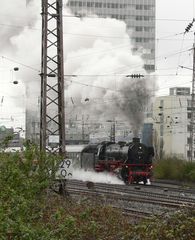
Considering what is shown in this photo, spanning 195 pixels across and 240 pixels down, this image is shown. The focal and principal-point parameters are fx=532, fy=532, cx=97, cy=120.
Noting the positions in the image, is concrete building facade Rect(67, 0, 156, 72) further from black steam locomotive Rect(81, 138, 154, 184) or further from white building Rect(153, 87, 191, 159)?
black steam locomotive Rect(81, 138, 154, 184)

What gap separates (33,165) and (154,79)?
36772mm

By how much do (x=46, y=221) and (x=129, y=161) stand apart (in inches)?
728

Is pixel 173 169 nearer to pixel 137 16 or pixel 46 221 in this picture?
pixel 46 221

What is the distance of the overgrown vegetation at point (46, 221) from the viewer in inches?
221

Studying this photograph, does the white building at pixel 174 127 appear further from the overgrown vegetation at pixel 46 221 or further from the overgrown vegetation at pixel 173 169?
the overgrown vegetation at pixel 46 221

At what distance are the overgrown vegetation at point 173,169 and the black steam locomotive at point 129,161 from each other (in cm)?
422

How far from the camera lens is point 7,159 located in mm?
8742

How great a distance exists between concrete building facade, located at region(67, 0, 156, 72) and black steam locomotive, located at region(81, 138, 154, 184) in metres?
39.3

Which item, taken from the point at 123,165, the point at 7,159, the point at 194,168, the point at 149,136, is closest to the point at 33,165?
the point at 7,159

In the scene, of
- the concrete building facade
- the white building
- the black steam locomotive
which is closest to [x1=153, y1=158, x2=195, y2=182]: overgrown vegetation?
the black steam locomotive

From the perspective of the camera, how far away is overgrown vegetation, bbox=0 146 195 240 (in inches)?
221

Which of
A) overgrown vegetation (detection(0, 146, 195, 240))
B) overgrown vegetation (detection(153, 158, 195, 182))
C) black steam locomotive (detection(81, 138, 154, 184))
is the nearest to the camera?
overgrown vegetation (detection(0, 146, 195, 240))

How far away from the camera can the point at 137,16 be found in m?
71.1

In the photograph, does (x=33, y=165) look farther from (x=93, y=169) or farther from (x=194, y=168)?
(x=194, y=168)
